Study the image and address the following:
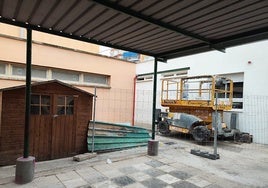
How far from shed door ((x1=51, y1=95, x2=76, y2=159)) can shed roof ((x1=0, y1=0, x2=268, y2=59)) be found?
6.80 feet

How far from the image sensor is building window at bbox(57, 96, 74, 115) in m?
5.49

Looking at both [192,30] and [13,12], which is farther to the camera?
[192,30]

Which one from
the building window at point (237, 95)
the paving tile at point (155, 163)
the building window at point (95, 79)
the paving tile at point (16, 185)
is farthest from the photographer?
the building window at point (95, 79)

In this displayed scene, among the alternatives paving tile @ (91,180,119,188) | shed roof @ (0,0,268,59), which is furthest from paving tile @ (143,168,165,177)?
shed roof @ (0,0,268,59)

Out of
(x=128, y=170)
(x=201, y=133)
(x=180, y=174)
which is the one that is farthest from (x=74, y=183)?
(x=201, y=133)

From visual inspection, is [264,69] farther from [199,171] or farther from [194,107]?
[199,171]

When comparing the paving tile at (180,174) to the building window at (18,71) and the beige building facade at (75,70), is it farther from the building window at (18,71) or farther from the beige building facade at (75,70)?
the building window at (18,71)

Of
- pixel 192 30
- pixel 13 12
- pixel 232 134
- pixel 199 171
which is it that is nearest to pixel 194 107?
pixel 232 134

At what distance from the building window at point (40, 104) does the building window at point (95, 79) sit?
4.60 meters

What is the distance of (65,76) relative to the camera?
919 cm

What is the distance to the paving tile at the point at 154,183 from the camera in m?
3.74

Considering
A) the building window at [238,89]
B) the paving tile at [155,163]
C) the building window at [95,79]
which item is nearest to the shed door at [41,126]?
the paving tile at [155,163]

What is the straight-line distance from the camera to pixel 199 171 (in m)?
4.59

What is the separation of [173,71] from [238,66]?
327 cm
